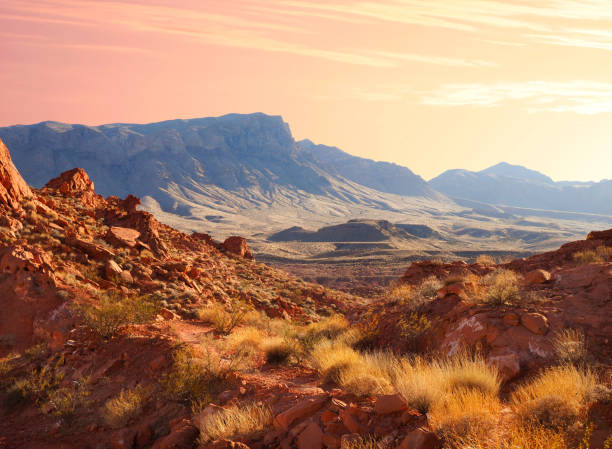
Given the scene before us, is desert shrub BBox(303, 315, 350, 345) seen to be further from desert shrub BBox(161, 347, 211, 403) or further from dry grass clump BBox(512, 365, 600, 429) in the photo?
dry grass clump BBox(512, 365, 600, 429)

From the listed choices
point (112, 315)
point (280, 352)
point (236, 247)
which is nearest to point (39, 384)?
point (112, 315)

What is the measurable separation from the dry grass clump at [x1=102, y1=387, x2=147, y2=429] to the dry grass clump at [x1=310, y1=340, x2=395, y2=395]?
3137mm

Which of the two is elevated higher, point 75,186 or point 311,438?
point 75,186

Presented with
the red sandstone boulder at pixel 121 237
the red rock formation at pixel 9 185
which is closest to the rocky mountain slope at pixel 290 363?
the red rock formation at pixel 9 185

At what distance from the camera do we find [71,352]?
8812 millimetres

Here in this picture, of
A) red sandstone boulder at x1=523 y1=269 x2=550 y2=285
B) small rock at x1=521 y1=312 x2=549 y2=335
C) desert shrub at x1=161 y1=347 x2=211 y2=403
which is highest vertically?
red sandstone boulder at x1=523 y1=269 x2=550 y2=285

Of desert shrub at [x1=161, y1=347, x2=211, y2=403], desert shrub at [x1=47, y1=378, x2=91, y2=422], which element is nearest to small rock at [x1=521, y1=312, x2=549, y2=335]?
desert shrub at [x1=161, y1=347, x2=211, y2=403]

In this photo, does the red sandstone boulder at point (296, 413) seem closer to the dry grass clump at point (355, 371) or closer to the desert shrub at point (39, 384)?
the dry grass clump at point (355, 371)

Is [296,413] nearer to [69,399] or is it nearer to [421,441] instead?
[421,441]

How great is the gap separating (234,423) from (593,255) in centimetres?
1174

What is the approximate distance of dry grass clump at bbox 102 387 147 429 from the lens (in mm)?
6500

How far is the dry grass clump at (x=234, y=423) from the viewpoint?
523 centimetres

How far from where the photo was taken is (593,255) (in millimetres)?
11969

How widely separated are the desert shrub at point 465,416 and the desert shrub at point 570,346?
2.17 m
